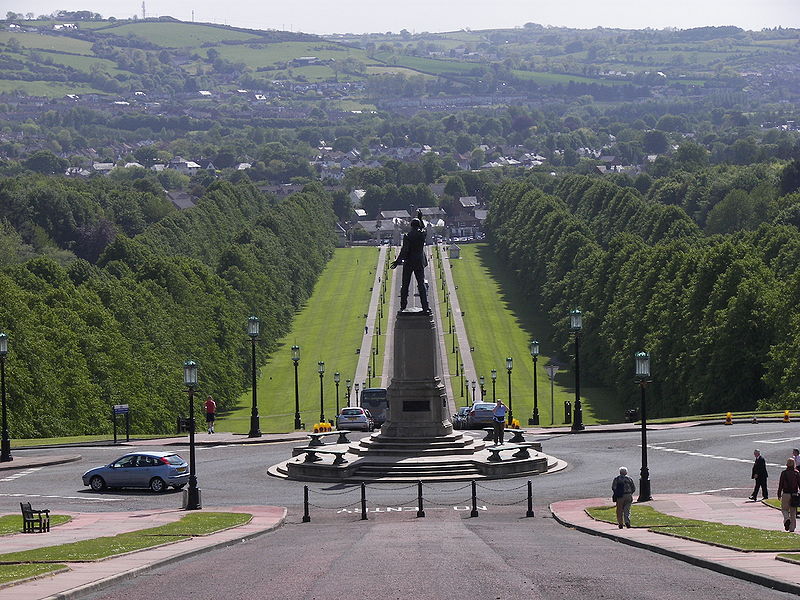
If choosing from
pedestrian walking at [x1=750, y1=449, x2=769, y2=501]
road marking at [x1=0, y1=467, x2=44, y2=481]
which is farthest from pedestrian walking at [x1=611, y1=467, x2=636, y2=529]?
road marking at [x1=0, y1=467, x2=44, y2=481]

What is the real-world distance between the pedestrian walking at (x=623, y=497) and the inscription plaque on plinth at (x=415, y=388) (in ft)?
55.8

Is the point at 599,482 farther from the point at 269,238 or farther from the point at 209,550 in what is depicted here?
the point at 269,238

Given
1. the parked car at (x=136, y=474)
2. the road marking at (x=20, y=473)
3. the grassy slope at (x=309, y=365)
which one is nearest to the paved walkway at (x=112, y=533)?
the parked car at (x=136, y=474)

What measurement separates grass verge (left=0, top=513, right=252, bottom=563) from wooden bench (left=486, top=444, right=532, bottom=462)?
39.2 ft

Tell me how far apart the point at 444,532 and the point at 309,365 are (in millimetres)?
106772

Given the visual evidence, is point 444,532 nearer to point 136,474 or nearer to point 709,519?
point 709,519

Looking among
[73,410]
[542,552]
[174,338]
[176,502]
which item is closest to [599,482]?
[176,502]

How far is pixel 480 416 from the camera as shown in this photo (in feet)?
286

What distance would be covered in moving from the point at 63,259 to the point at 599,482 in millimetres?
144650

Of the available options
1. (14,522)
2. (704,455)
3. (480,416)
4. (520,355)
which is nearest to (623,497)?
(14,522)

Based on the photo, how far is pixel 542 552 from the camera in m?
38.1

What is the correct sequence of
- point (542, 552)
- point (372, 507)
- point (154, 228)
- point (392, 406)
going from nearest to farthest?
1. point (542, 552)
2. point (372, 507)
3. point (392, 406)
4. point (154, 228)

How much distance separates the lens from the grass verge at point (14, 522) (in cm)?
4566

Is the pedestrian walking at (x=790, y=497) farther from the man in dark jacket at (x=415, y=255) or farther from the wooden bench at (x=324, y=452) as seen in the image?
the man in dark jacket at (x=415, y=255)
